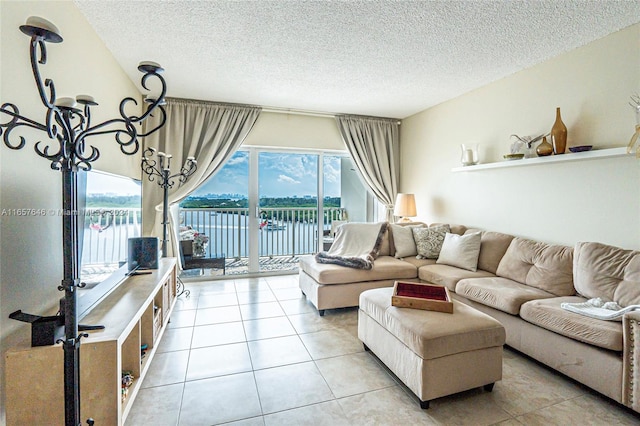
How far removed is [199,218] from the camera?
15.9 ft

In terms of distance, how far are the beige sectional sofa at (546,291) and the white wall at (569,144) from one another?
0.28 meters

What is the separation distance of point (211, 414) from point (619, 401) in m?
2.29

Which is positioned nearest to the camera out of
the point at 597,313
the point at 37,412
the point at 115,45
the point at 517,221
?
the point at 37,412

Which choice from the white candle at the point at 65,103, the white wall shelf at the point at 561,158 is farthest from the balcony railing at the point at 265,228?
the white candle at the point at 65,103

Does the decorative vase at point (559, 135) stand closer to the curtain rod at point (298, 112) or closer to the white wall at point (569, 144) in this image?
the white wall at point (569, 144)

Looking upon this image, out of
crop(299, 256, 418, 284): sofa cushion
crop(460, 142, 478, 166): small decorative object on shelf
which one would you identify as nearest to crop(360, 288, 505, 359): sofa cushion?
crop(299, 256, 418, 284): sofa cushion

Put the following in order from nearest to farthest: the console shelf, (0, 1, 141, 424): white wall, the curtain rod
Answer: the console shelf → (0, 1, 141, 424): white wall → the curtain rod

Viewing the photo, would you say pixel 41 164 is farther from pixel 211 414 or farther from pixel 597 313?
pixel 597 313

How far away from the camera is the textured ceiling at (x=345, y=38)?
7.14 feet

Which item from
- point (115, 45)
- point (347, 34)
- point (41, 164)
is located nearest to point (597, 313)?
point (347, 34)

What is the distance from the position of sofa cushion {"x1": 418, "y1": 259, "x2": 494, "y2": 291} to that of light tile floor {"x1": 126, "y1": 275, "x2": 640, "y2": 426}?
0.73 meters

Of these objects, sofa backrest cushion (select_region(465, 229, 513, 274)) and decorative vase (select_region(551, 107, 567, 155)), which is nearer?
decorative vase (select_region(551, 107, 567, 155))

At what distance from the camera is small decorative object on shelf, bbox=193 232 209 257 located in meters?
4.77

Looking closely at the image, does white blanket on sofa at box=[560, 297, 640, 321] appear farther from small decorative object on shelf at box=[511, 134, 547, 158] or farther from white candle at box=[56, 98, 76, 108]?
white candle at box=[56, 98, 76, 108]
